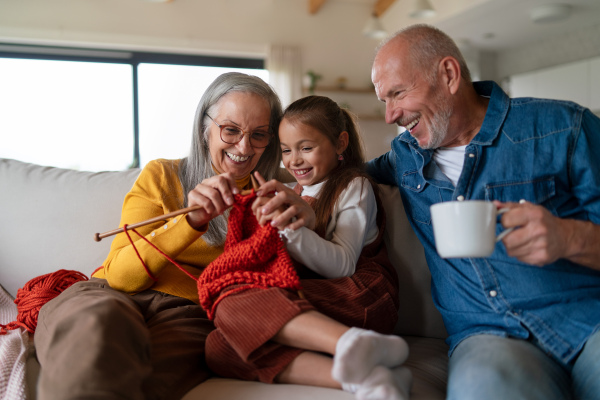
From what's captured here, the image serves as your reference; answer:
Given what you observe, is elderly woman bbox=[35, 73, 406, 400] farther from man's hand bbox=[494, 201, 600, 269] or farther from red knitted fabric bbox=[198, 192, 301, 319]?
man's hand bbox=[494, 201, 600, 269]

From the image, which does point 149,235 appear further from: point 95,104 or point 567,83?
point 567,83

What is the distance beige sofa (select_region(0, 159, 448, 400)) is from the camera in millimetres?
1583

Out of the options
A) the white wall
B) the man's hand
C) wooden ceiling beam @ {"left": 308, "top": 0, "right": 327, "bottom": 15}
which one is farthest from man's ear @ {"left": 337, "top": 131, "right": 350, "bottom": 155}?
the white wall

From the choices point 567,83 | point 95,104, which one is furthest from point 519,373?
point 567,83

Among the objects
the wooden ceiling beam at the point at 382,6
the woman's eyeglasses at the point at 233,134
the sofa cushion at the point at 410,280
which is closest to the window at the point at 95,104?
the wooden ceiling beam at the point at 382,6

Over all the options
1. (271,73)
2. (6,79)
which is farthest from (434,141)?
(6,79)

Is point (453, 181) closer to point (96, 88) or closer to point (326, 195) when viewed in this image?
point (326, 195)

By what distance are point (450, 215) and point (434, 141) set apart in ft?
1.67

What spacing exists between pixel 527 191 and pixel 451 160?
24cm

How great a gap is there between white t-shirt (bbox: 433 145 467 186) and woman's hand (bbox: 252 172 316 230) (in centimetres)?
44

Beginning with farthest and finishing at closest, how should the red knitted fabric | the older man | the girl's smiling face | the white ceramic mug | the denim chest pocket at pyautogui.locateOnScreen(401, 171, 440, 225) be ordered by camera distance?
the girl's smiling face → the denim chest pocket at pyautogui.locateOnScreen(401, 171, 440, 225) → the red knitted fabric → the older man → the white ceramic mug

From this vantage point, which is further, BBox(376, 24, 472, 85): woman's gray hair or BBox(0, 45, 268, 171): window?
BBox(0, 45, 268, 171): window

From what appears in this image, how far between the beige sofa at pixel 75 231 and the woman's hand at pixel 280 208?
468 millimetres

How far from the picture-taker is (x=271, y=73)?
6309 millimetres
